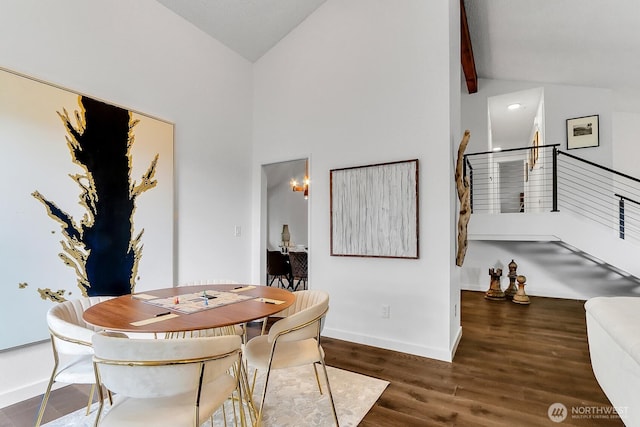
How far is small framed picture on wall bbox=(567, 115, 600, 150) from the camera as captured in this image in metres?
5.00

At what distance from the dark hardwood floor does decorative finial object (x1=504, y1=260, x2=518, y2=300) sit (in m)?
1.51

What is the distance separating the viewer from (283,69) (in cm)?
396

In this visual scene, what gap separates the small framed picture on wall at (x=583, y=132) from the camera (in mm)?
5004

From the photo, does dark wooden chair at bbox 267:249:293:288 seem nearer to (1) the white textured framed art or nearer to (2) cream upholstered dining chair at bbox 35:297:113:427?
(1) the white textured framed art

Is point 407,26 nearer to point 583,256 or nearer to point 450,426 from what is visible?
point 450,426

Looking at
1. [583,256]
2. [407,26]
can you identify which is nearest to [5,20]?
[407,26]

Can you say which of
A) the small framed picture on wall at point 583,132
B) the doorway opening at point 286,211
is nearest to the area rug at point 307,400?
the doorway opening at point 286,211

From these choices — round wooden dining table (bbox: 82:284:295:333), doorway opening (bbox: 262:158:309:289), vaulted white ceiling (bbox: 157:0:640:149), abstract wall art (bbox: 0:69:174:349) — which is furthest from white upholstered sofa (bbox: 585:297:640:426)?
doorway opening (bbox: 262:158:309:289)

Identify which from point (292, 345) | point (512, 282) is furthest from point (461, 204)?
point (512, 282)

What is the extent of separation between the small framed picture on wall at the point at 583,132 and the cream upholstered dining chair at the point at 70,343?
6654 mm

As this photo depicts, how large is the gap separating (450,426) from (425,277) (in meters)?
1.28

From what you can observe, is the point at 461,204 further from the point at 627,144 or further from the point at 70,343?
the point at 627,144

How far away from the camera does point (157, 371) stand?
3.72ft

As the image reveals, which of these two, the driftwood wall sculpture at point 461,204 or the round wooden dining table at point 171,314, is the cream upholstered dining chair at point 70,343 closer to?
the round wooden dining table at point 171,314
